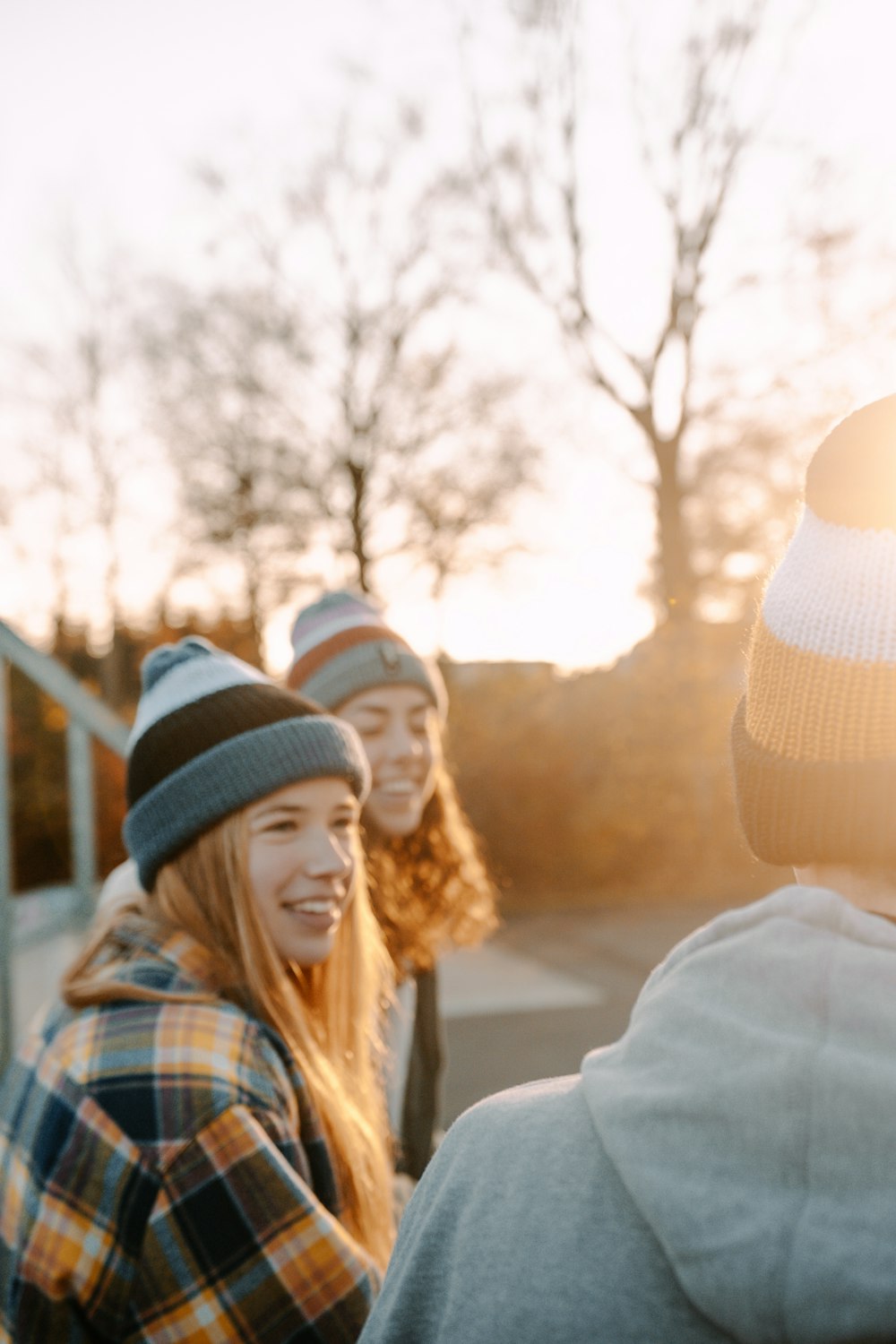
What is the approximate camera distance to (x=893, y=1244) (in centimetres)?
76

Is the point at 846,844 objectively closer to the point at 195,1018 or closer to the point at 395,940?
the point at 195,1018

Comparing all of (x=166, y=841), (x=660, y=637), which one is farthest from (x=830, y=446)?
(x=660, y=637)

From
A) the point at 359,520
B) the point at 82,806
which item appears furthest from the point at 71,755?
the point at 359,520

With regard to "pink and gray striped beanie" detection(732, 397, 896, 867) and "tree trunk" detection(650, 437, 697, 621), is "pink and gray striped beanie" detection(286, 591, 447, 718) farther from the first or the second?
"tree trunk" detection(650, 437, 697, 621)

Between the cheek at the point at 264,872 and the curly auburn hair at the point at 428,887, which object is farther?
the curly auburn hair at the point at 428,887

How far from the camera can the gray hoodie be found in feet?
2.53

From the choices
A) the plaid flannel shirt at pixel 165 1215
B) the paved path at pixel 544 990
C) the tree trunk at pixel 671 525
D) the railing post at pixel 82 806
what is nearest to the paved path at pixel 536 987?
the paved path at pixel 544 990

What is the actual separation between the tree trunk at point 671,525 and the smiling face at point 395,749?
10.9 m

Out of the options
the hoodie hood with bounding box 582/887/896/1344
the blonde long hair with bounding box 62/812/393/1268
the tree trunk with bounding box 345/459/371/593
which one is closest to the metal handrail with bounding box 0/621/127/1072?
the blonde long hair with bounding box 62/812/393/1268

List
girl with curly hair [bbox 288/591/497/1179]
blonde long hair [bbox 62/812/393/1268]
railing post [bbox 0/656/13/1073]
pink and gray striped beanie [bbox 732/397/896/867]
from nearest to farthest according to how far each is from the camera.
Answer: pink and gray striped beanie [bbox 732/397/896/867]
blonde long hair [bbox 62/812/393/1268]
girl with curly hair [bbox 288/591/497/1179]
railing post [bbox 0/656/13/1073]

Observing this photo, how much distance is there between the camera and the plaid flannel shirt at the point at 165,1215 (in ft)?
5.22

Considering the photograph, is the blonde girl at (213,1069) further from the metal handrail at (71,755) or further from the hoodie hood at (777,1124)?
the metal handrail at (71,755)

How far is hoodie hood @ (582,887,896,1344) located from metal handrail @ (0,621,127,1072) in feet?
9.36

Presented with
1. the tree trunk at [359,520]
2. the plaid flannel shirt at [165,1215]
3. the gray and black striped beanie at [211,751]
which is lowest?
the tree trunk at [359,520]
